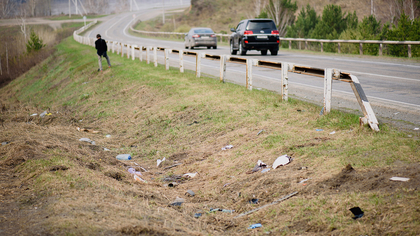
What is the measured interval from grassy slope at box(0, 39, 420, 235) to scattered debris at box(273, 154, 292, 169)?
0.12 meters

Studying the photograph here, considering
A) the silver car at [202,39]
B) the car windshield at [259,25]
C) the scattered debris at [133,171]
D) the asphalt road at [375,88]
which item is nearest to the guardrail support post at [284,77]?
the asphalt road at [375,88]

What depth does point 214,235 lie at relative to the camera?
4.37 m

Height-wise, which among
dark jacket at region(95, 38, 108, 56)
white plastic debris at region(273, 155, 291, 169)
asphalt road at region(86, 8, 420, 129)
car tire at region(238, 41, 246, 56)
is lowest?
Answer: white plastic debris at region(273, 155, 291, 169)

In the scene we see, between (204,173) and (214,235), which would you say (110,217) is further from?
(204,173)

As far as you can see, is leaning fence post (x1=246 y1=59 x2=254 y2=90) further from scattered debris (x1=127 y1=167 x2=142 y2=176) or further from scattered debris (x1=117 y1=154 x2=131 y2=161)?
scattered debris (x1=127 y1=167 x2=142 y2=176)

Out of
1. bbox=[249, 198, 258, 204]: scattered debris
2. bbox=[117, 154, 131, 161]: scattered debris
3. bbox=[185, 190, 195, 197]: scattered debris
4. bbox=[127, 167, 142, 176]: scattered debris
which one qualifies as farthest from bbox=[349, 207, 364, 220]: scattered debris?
bbox=[117, 154, 131, 161]: scattered debris

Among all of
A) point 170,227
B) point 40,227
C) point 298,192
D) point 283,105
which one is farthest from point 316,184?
point 283,105

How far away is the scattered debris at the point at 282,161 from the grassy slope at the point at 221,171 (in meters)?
0.12

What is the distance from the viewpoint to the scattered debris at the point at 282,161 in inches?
229

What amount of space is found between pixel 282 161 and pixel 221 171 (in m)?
1.13

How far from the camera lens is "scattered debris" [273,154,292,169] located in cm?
583

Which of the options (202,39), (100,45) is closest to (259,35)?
(100,45)

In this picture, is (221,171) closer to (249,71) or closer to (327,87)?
(327,87)

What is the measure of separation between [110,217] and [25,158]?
126 inches
